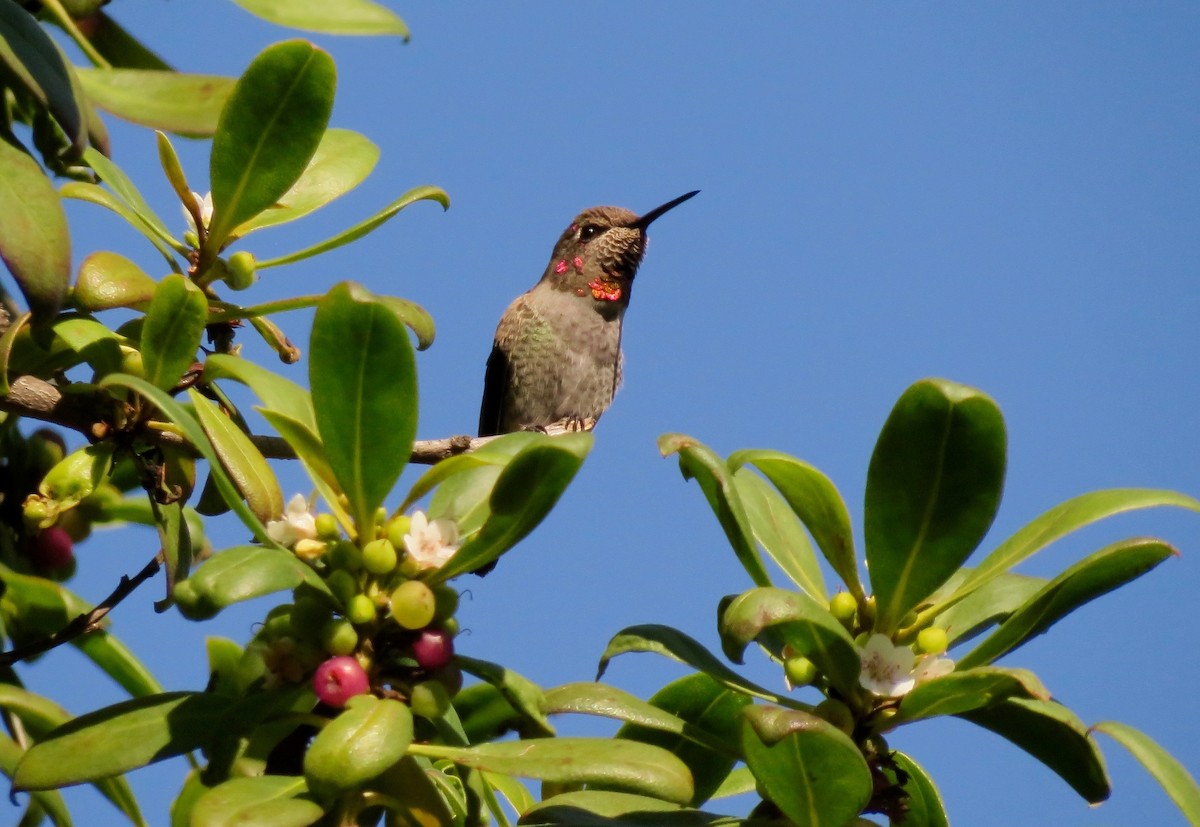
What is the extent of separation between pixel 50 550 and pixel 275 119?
1.12m

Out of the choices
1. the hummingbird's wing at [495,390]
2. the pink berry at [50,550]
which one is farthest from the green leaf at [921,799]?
the hummingbird's wing at [495,390]

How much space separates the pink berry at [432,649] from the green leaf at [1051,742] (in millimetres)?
624

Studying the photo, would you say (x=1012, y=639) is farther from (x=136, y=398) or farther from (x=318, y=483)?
(x=136, y=398)

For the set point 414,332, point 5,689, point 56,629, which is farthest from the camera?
point 56,629

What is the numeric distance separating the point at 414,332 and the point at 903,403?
753mm

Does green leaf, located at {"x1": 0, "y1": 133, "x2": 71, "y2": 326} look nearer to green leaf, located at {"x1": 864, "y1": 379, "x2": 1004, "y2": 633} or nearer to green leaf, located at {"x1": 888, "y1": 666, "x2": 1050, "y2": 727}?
green leaf, located at {"x1": 864, "y1": 379, "x2": 1004, "y2": 633}

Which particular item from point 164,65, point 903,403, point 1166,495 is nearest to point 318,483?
point 903,403

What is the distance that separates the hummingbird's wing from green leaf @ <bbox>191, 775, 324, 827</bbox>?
14.5ft

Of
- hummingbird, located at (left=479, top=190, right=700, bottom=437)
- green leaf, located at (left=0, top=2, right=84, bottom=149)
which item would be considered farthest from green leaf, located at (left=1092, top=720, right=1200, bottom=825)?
hummingbird, located at (left=479, top=190, right=700, bottom=437)

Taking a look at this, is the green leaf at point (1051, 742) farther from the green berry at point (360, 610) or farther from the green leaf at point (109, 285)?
the green leaf at point (109, 285)

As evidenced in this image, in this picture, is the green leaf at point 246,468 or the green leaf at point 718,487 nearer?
the green leaf at point 718,487

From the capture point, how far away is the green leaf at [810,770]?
1.36m

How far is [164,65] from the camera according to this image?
2.49 metres

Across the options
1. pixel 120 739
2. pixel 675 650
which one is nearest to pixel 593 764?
pixel 675 650
